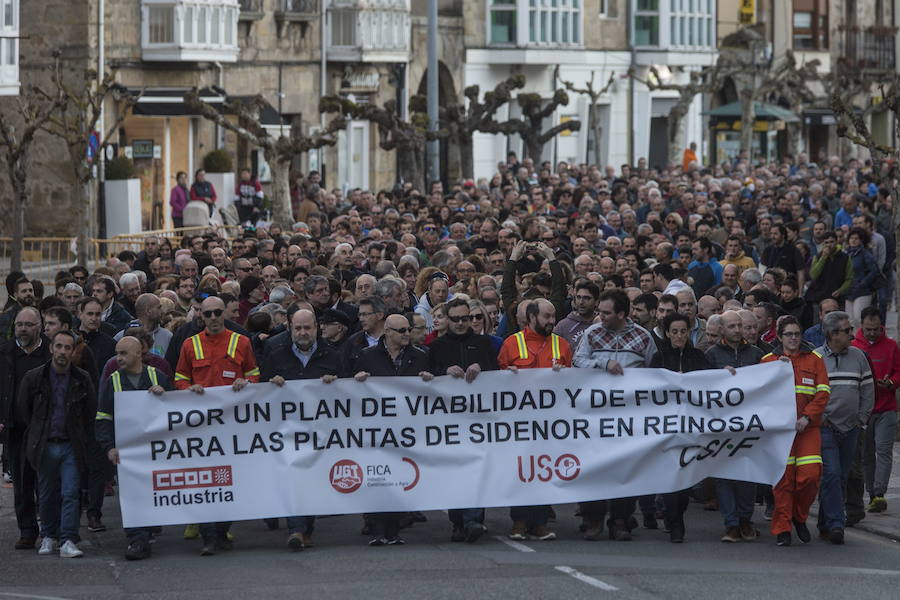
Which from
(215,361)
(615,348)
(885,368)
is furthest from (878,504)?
(215,361)

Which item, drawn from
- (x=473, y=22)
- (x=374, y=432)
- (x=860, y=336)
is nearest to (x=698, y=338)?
(x=860, y=336)

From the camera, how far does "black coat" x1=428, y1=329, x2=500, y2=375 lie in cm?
1354

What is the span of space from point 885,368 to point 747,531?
2.13 meters

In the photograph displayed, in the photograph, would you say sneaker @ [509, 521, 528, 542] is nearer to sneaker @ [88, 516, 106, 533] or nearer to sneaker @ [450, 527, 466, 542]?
sneaker @ [450, 527, 466, 542]

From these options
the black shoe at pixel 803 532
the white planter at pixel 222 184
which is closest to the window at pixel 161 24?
the white planter at pixel 222 184

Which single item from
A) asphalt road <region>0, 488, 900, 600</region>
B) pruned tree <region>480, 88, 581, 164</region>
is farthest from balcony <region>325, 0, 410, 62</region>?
asphalt road <region>0, 488, 900, 600</region>

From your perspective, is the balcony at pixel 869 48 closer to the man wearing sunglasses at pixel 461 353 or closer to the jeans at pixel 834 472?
the jeans at pixel 834 472

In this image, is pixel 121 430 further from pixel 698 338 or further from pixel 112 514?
pixel 698 338

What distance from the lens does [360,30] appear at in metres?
47.7

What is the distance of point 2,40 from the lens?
33.6 metres

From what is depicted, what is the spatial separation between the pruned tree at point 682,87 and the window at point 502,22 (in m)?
4.13

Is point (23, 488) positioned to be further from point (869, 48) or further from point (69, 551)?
point (869, 48)

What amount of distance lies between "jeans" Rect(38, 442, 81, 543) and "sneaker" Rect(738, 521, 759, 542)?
4584 mm

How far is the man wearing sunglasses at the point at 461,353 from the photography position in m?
13.4
